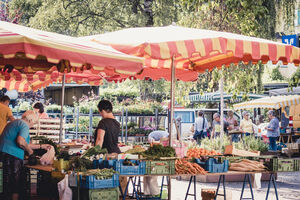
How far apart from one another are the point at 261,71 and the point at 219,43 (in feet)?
33.8

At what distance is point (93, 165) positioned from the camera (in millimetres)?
7062

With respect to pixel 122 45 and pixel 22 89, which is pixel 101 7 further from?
pixel 122 45

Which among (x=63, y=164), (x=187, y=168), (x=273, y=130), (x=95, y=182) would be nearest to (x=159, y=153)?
(x=187, y=168)

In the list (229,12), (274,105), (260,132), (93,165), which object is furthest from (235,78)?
(260,132)

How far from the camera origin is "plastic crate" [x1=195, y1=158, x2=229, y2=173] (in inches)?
308

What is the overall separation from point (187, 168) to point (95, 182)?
1.87 meters

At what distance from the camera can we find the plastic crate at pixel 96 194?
6.16 m

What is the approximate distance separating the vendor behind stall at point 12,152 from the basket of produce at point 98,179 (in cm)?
117

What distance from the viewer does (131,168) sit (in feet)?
23.0

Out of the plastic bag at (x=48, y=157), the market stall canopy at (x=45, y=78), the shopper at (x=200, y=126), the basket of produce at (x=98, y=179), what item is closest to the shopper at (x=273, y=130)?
the shopper at (x=200, y=126)

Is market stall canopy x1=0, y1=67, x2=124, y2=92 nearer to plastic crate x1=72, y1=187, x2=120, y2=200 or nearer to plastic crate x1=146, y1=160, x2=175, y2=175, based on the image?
plastic crate x1=146, y1=160, x2=175, y2=175

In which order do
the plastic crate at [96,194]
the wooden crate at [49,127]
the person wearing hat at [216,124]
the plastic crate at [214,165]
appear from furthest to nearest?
the person wearing hat at [216,124], the wooden crate at [49,127], the plastic crate at [214,165], the plastic crate at [96,194]

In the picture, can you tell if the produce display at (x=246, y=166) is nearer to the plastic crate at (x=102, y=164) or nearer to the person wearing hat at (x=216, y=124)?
the plastic crate at (x=102, y=164)

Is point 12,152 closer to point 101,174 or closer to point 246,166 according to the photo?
point 101,174
